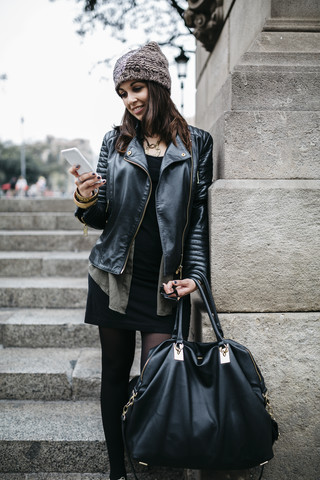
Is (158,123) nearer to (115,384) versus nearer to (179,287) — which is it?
(179,287)

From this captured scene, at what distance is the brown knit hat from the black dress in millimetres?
420

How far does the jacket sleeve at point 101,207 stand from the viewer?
2.06 m

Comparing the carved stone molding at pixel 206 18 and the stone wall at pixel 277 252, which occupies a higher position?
the carved stone molding at pixel 206 18

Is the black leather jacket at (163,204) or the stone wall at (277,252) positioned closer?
the black leather jacket at (163,204)

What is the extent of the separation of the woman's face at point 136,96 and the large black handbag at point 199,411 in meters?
1.20

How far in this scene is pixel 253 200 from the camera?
85.6 inches

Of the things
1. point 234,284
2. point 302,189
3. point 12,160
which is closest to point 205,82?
point 302,189

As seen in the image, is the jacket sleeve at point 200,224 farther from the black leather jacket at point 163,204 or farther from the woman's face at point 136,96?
the woman's face at point 136,96

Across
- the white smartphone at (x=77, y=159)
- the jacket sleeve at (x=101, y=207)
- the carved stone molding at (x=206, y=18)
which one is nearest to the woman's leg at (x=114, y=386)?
the jacket sleeve at (x=101, y=207)

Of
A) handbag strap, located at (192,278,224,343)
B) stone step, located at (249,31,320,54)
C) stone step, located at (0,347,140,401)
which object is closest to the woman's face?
stone step, located at (249,31,320,54)

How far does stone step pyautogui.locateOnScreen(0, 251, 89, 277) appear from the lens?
179 inches

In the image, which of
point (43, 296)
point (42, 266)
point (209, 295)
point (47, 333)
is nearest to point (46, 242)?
point (42, 266)

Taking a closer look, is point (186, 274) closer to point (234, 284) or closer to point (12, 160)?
point (234, 284)

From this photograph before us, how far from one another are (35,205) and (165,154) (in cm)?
509
